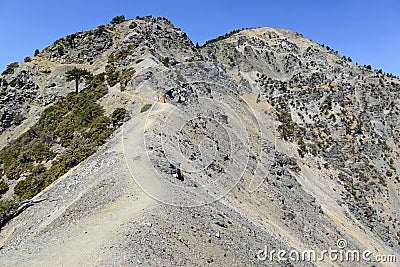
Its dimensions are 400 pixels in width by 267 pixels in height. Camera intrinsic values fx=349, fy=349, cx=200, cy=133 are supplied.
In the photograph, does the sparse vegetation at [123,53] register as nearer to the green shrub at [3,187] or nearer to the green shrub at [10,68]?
the green shrub at [10,68]

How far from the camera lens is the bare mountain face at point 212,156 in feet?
58.6

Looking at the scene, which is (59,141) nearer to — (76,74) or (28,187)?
(28,187)

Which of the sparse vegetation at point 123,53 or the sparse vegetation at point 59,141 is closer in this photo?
the sparse vegetation at point 59,141

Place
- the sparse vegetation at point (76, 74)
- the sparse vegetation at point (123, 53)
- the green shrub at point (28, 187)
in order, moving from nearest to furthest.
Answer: the green shrub at point (28, 187), the sparse vegetation at point (76, 74), the sparse vegetation at point (123, 53)

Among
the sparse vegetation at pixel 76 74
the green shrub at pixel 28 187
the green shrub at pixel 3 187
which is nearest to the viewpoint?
the green shrub at pixel 28 187

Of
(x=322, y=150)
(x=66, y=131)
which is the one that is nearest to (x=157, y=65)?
(x=66, y=131)

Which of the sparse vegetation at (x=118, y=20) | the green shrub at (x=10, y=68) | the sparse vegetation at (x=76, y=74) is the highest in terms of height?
the sparse vegetation at (x=118, y=20)

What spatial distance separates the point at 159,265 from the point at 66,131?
31.0m

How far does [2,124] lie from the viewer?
2303 inches

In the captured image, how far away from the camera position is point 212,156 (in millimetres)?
37281

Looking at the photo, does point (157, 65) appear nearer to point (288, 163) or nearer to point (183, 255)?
point (288, 163)

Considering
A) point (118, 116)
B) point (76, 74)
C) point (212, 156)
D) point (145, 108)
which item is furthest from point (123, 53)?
point (212, 156)

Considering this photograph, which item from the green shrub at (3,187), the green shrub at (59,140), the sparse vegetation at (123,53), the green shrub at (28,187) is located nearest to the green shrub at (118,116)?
the green shrub at (59,140)

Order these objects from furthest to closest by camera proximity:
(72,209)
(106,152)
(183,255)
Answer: (106,152)
(72,209)
(183,255)
